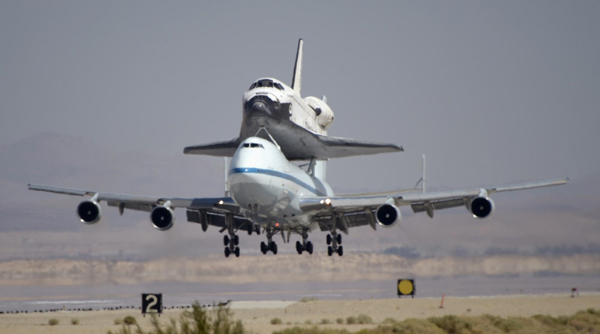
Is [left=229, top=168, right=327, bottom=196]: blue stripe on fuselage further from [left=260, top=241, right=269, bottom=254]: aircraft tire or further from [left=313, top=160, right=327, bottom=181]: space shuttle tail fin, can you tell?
[left=313, top=160, right=327, bottom=181]: space shuttle tail fin

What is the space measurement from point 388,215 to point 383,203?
166 cm

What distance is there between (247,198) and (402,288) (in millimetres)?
60128

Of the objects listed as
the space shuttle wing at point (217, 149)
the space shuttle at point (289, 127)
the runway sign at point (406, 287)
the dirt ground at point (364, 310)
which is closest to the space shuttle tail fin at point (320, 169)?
the space shuttle at point (289, 127)

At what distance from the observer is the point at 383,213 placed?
49.1m

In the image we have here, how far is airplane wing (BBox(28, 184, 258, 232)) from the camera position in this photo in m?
51.0

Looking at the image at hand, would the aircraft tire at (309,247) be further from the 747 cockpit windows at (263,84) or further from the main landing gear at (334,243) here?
the 747 cockpit windows at (263,84)

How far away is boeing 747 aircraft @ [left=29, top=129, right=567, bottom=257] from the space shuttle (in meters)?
2.73

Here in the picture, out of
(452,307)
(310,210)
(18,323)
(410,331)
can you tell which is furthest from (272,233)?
(452,307)

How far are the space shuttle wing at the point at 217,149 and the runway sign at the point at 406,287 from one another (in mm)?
47105

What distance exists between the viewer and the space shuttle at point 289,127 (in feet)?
174

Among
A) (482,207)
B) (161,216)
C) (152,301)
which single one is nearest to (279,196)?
(161,216)

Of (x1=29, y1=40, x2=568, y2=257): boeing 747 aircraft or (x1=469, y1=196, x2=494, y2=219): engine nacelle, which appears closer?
(x1=29, y1=40, x2=568, y2=257): boeing 747 aircraft

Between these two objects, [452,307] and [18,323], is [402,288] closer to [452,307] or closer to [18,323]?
[452,307]

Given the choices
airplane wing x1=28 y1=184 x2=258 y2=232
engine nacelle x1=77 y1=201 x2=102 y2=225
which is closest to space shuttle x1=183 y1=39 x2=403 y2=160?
airplane wing x1=28 y1=184 x2=258 y2=232
